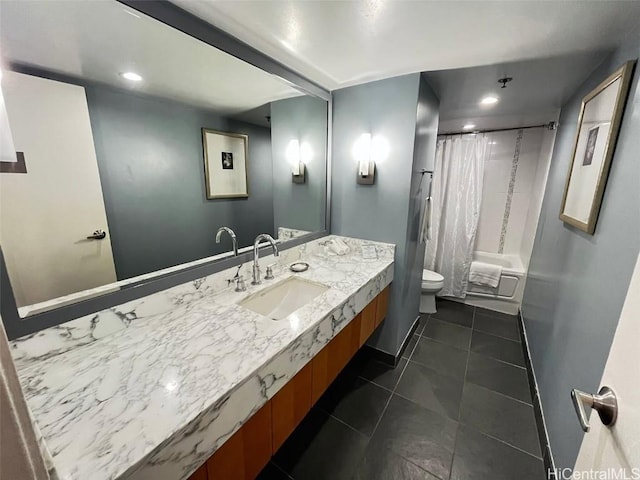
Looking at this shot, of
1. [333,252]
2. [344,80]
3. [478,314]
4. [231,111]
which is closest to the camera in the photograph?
[231,111]

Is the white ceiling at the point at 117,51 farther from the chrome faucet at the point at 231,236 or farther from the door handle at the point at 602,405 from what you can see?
Result: the door handle at the point at 602,405

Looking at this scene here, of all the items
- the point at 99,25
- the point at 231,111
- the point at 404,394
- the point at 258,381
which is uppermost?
the point at 99,25

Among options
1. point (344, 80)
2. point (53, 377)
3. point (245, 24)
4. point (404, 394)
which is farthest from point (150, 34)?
point (404, 394)

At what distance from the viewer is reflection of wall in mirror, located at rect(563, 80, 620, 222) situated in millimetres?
1164

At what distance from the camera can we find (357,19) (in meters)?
1.08

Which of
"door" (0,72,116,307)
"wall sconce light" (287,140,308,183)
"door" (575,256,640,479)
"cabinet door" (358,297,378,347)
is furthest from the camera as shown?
"wall sconce light" (287,140,308,183)

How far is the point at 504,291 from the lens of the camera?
278 centimetres

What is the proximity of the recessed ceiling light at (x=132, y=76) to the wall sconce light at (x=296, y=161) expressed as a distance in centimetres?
95

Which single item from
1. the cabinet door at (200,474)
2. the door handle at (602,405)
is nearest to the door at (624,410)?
the door handle at (602,405)

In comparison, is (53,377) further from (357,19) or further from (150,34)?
(357,19)

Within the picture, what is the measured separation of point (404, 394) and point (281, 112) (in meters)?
2.14

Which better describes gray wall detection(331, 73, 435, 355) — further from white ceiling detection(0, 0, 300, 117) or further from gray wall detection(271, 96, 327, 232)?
white ceiling detection(0, 0, 300, 117)

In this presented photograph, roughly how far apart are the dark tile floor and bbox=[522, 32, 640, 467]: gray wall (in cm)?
22

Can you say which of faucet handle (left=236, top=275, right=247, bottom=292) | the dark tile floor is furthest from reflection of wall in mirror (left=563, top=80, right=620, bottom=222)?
faucet handle (left=236, top=275, right=247, bottom=292)
